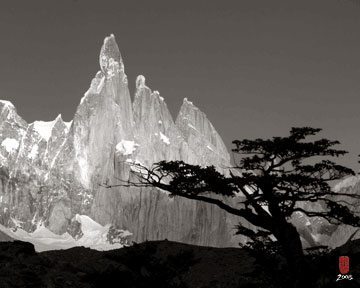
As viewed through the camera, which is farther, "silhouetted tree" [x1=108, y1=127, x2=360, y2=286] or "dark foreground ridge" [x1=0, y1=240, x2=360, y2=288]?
"silhouetted tree" [x1=108, y1=127, x2=360, y2=286]

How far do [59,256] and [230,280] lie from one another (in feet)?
44.9

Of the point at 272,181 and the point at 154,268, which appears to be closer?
the point at 154,268

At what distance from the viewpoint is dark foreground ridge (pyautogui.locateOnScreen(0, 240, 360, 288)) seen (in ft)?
54.5

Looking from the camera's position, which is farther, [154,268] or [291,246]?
[291,246]

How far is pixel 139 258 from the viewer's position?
55.4ft

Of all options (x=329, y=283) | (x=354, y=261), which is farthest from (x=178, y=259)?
(x=354, y=261)

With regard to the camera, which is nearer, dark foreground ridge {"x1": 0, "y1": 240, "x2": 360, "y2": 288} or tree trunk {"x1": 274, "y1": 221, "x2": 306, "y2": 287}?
dark foreground ridge {"x1": 0, "y1": 240, "x2": 360, "y2": 288}

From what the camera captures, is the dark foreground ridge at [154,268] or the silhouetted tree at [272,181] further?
the silhouetted tree at [272,181]

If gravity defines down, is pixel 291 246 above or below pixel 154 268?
above

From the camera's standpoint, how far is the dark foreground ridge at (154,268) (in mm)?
16609

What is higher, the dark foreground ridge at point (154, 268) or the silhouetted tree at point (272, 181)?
the silhouetted tree at point (272, 181)

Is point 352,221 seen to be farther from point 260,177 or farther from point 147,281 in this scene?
point 147,281

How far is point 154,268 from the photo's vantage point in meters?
16.8

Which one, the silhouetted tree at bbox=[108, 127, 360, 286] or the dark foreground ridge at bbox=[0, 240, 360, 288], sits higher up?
the silhouetted tree at bbox=[108, 127, 360, 286]
